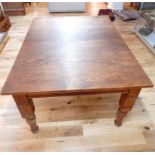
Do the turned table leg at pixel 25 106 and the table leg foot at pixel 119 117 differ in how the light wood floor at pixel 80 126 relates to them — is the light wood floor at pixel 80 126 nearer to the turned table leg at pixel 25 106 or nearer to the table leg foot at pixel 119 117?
the table leg foot at pixel 119 117

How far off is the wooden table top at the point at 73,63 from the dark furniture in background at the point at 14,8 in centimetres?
178

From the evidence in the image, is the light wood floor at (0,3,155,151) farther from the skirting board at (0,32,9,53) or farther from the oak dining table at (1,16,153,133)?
the skirting board at (0,32,9,53)

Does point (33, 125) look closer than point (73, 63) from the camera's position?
No

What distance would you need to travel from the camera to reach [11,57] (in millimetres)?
1820

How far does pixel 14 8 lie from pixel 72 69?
2.50 metres

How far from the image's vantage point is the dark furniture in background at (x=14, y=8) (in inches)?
108

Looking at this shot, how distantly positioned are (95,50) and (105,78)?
29 cm

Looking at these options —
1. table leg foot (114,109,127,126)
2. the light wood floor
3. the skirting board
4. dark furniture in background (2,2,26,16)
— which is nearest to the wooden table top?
table leg foot (114,109,127,126)

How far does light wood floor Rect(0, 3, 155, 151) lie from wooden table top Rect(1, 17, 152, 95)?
1.53 ft

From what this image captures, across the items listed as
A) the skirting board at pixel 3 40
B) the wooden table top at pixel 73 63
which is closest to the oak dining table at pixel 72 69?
the wooden table top at pixel 73 63

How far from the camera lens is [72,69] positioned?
0.89 m

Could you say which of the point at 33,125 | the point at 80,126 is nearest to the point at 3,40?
the point at 33,125

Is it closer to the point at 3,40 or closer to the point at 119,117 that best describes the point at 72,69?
the point at 119,117

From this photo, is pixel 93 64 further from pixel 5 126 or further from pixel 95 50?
pixel 5 126
